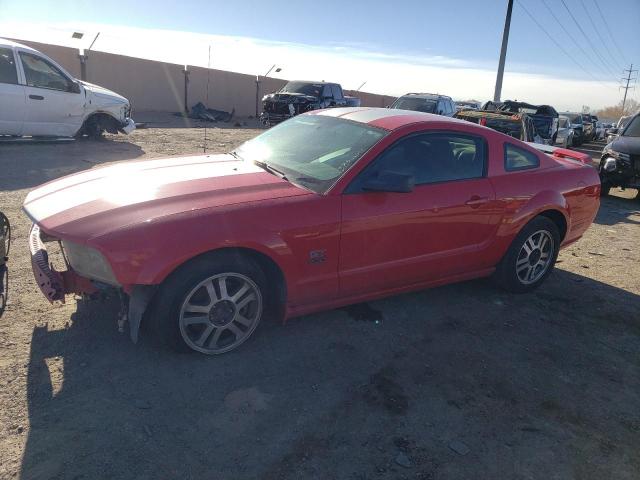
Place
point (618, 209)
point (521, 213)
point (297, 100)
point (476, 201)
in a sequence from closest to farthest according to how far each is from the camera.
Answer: point (476, 201) < point (521, 213) < point (618, 209) < point (297, 100)

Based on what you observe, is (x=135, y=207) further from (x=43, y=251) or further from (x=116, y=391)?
(x=116, y=391)

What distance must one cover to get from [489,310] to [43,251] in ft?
11.6

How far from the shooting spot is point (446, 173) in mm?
4023

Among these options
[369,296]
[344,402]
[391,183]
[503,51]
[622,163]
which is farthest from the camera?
[503,51]

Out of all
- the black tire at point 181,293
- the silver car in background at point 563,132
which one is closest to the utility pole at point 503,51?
the silver car in background at point 563,132

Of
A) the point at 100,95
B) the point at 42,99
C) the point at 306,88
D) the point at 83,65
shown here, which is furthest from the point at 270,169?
the point at 83,65

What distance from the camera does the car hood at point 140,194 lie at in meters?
2.97

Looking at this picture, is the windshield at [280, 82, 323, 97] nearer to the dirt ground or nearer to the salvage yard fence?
the salvage yard fence

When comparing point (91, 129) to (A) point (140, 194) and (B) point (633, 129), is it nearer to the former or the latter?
(A) point (140, 194)

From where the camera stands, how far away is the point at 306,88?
19.3 meters

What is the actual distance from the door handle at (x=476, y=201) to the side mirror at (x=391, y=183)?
0.79m

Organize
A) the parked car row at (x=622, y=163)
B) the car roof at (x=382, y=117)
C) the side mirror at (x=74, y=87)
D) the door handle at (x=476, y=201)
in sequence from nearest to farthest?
the car roof at (x=382, y=117)
the door handle at (x=476, y=201)
the parked car row at (x=622, y=163)
the side mirror at (x=74, y=87)

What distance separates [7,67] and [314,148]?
8.16m

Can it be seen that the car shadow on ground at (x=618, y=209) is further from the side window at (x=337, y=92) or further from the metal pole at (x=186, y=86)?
the metal pole at (x=186, y=86)
